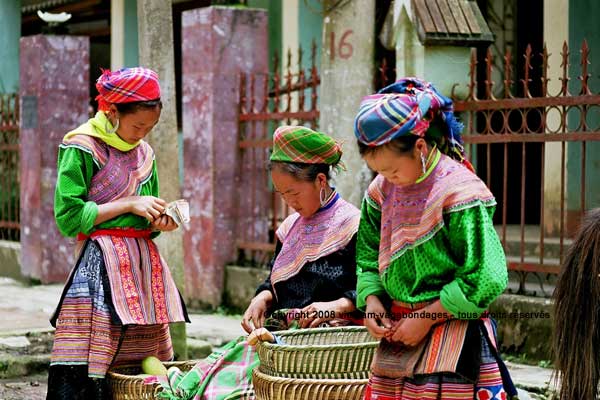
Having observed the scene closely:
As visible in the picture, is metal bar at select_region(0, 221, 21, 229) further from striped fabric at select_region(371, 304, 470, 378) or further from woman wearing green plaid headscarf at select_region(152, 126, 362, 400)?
striped fabric at select_region(371, 304, 470, 378)

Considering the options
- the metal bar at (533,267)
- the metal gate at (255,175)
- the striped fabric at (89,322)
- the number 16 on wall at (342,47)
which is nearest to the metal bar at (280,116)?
the metal gate at (255,175)

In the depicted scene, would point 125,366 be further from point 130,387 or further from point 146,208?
point 146,208

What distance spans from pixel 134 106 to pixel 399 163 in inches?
67.2

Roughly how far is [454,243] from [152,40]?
3.28 meters

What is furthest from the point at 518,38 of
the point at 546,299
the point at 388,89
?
the point at 388,89

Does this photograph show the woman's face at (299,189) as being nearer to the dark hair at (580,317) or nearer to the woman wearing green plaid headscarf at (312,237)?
the woman wearing green plaid headscarf at (312,237)

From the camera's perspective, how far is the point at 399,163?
10.9ft

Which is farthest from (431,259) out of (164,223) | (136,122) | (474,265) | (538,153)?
(538,153)

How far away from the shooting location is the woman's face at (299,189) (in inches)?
166

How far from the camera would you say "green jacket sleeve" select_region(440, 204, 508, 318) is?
3.20 m

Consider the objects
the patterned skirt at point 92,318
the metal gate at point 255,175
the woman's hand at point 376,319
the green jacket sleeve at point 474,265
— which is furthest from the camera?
the metal gate at point 255,175

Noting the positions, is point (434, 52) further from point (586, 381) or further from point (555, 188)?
point (586, 381)

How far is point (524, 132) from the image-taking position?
21.7ft

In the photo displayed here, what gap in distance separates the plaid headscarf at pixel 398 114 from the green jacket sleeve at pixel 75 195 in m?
1.70
